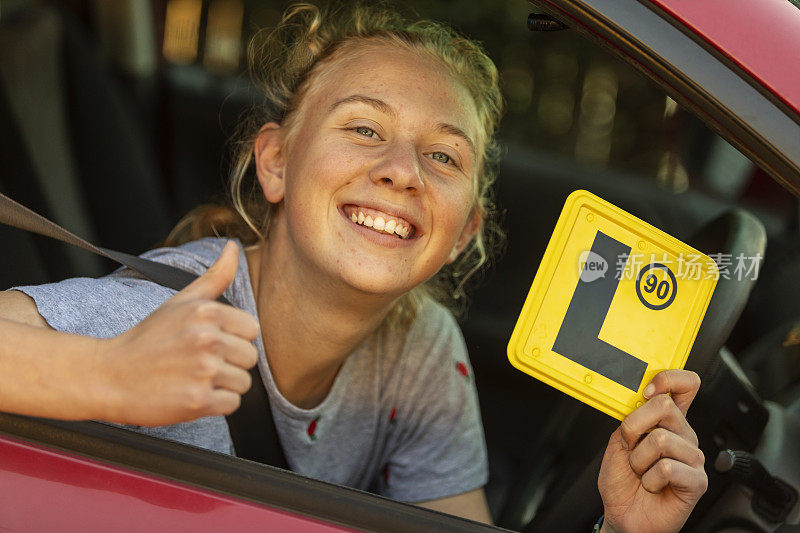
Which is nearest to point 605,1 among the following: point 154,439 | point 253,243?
point 154,439

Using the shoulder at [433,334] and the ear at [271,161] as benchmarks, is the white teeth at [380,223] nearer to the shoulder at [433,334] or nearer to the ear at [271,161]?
the ear at [271,161]

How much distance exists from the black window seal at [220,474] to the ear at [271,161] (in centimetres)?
64

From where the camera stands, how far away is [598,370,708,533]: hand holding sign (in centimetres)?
99

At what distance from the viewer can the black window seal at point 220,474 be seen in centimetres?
82

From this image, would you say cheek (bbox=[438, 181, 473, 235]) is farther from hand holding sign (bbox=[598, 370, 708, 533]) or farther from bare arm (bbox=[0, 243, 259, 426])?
bare arm (bbox=[0, 243, 259, 426])

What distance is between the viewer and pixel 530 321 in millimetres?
984

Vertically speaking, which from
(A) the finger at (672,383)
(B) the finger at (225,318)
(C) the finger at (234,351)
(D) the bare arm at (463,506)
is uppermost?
(B) the finger at (225,318)

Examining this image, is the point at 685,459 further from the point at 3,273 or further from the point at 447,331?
the point at 3,273

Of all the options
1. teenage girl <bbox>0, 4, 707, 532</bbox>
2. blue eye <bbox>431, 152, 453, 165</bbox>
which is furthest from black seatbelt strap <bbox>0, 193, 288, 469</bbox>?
blue eye <bbox>431, 152, 453, 165</bbox>

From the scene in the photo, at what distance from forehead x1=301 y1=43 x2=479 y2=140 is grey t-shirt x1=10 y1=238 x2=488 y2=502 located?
337mm

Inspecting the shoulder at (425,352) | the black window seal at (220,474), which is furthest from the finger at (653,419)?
the shoulder at (425,352)

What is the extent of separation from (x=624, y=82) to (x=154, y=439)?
12.8 ft

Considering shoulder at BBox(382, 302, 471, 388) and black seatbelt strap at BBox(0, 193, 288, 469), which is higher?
black seatbelt strap at BBox(0, 193, 288, 469)

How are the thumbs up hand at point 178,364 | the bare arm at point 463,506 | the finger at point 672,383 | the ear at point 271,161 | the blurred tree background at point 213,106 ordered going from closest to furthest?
the thumbs up hand at point 178,364 → the finger at point 672,383 → the ear at point 271,161 → the bare arm at point 463,506 → the blurred tree background at point 213,106
